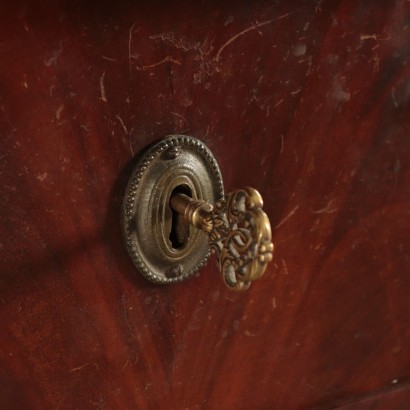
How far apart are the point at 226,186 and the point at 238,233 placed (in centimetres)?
10

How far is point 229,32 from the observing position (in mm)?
447

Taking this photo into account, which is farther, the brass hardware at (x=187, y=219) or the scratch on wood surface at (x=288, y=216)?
the scratch on wood surface at (x=288, y=216)

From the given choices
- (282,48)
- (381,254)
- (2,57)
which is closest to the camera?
(2,57)

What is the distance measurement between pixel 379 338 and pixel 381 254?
87mm

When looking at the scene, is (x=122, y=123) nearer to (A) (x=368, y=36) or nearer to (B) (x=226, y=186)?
(B) (x=226, y=186)

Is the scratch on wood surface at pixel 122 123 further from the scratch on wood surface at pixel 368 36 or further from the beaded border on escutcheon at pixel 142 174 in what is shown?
the scratch on wood surface at pixel 368 36

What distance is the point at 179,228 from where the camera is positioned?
1.55 feet

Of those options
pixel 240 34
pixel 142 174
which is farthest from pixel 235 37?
pixel 142 174

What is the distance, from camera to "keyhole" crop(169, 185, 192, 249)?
0.47 metres

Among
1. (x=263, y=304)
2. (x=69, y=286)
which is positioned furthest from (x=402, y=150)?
(x=69, y=286)

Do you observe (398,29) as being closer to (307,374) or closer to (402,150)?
(402,150)

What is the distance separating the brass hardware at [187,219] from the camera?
0.39 m

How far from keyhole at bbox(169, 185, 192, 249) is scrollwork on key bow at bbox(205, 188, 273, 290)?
0.05 m

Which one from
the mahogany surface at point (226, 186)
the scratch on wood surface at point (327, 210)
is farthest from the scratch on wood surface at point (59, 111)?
the scratch on wood surface at point (327, 210)
